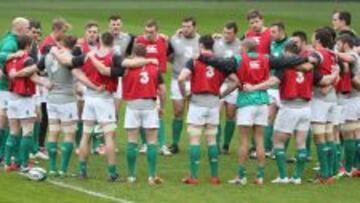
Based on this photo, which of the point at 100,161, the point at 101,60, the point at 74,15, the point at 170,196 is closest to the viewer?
the point at 170,196

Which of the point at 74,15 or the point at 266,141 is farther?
the point at 74,15

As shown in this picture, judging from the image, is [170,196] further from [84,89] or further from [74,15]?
[74,15]

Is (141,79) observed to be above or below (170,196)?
above

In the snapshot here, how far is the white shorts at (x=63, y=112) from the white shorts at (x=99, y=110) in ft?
1.49

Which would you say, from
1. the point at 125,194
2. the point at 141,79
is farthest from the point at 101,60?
the point at 125,194

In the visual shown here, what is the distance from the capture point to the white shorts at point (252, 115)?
15.8 m

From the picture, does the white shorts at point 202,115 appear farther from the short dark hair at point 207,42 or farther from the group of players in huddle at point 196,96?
the short dark hair at point 207,42

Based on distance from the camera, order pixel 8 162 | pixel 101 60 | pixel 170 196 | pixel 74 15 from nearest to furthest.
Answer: pixel 170 196, pixel 101 60, pixel 8 162, pixel 74 15

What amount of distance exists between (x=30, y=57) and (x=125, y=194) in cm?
318

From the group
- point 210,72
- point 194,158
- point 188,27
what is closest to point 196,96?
point 210,72

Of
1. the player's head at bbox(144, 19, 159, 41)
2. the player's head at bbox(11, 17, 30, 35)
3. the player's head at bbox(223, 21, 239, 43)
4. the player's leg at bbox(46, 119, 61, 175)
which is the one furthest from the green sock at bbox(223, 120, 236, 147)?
the player's head at bbox(11, 17, 30, 35)

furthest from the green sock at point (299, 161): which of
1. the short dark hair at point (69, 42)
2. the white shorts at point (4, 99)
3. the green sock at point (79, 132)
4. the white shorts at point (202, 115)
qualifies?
the white shorts at point (4, 99)

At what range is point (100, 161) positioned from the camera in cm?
1819

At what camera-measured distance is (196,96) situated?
53.1 ft
